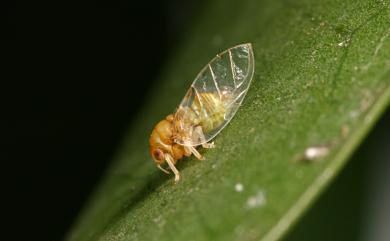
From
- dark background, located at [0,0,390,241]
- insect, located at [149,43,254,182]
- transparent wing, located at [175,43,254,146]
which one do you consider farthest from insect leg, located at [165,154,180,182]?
dark background, located at [0,0,390,241]

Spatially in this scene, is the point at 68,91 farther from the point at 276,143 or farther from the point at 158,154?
the point at 276,143

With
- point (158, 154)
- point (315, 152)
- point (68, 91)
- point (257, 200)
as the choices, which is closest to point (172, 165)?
point (158, 154)

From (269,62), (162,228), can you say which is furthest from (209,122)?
(162,228)

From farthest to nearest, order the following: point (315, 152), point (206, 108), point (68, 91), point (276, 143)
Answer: point (68, 91) → point (206, 108) → point (276, 143) → point (315, 152)

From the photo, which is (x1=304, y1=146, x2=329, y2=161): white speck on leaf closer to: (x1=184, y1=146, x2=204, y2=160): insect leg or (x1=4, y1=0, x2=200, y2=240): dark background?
(x1=184, y1=146, x2=204, y2=160): insect leg

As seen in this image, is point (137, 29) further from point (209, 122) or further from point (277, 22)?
point (209, 122)

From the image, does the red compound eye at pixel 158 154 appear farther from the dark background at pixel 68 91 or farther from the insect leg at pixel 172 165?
the dark background at pixel 68 91
